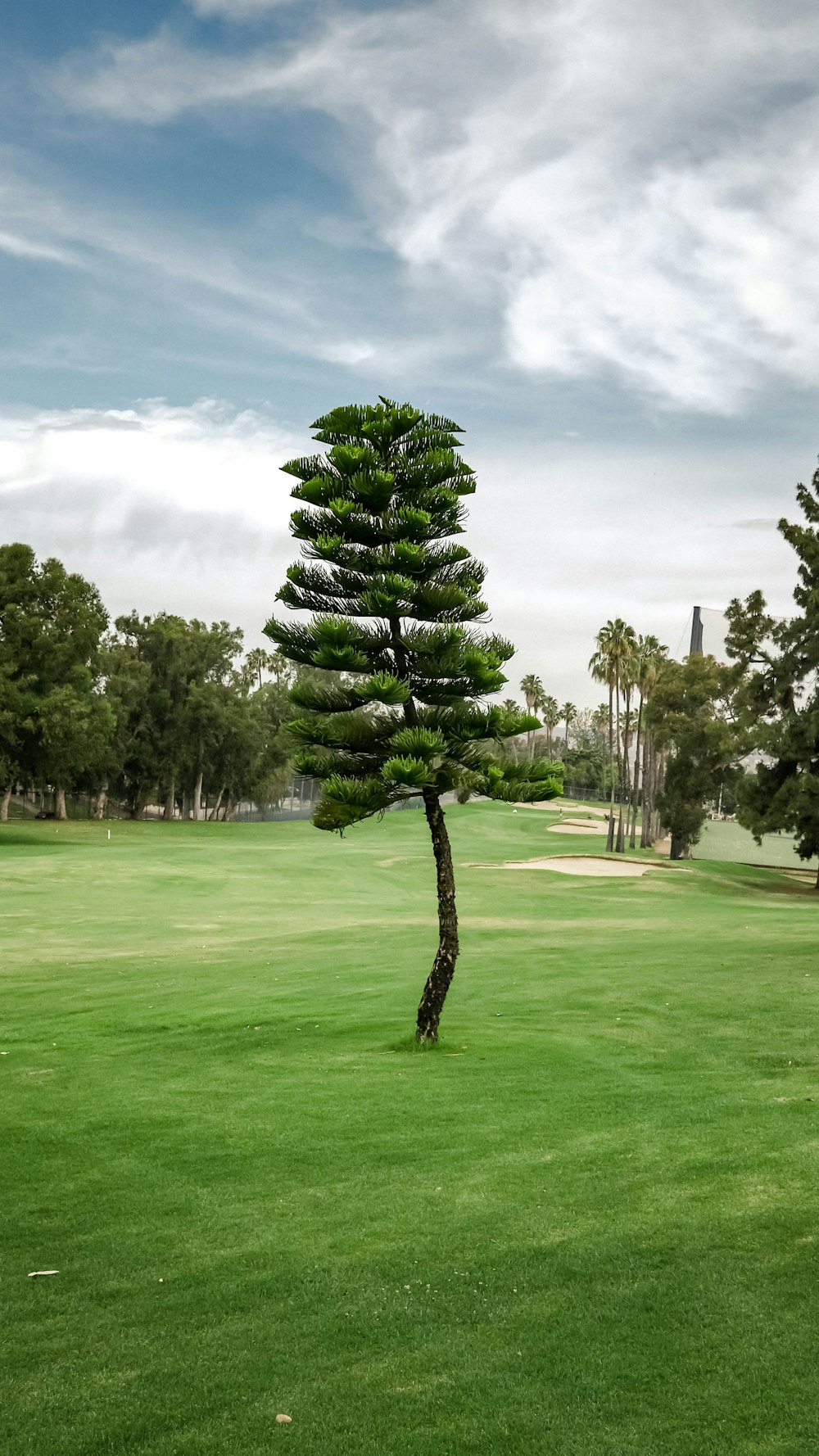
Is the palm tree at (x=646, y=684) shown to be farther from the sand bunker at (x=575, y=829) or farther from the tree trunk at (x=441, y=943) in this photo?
the tree trunk at (x=441, y=943)

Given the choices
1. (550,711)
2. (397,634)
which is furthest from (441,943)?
(550,711)

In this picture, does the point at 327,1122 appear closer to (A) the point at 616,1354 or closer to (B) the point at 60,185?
(A) the point at 616,1354

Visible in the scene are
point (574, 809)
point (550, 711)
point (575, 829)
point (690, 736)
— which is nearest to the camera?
point (690, 736)

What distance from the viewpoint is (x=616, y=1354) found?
4984 millimetres

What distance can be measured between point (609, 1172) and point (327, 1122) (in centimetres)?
262

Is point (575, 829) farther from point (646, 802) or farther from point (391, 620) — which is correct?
point (391, 620)

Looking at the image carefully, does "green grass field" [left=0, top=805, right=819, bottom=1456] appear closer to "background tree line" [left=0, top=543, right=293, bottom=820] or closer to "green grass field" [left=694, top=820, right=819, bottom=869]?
"background tree line" [left=0, top=543, right=293, bottom=820]

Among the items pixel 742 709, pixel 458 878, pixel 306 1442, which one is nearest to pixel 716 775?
pixel 742 709

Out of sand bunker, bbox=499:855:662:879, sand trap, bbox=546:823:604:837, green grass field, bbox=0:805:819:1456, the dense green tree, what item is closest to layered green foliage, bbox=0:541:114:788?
sand bunker, bbox=499:855:662:879

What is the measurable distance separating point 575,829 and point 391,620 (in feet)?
213

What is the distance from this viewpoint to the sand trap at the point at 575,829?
2926 inches

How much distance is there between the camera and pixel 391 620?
13000 millimetres

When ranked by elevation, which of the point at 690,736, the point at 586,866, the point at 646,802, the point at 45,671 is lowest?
the point at 586,866

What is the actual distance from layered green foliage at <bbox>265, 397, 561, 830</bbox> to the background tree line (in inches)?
1528
